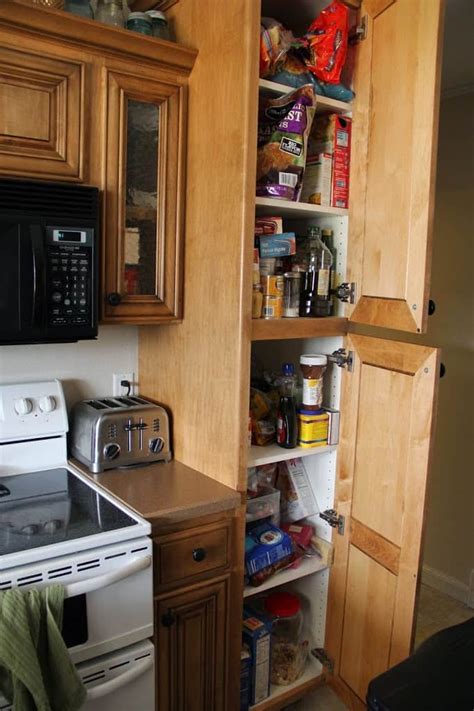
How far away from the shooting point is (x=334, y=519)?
195 centimetres

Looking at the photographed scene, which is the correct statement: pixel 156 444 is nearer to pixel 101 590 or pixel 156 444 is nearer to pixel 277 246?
pixel 101 590

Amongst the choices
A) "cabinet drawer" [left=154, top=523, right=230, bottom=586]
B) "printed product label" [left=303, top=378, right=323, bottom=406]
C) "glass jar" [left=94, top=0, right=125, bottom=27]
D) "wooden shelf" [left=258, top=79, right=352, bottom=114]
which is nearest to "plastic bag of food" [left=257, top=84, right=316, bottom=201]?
"wooden shelf" [left=258, top=79, right=352, bottom=114]

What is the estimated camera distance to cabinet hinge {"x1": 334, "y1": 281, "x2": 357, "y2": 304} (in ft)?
6.05

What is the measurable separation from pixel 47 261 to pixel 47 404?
1.55 ft

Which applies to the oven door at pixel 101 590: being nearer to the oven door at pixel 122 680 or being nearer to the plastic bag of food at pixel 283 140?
the oven door at pixel 122 680

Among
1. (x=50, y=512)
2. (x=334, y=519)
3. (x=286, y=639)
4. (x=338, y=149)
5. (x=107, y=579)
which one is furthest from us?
(x=286, y=639)

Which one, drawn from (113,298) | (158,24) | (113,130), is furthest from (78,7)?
(113,298)

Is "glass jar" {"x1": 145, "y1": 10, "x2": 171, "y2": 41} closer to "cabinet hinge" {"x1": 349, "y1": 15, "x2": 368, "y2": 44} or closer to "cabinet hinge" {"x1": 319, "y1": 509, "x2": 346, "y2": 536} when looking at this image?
"cabinet hinge" {"x1": 349, "y1": 15, "x2": 368, "y2": 44}

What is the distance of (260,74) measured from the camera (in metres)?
1.68

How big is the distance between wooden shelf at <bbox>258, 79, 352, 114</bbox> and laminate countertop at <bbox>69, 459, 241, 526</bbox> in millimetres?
1114

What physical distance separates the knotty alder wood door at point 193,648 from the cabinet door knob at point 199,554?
3.2 inches

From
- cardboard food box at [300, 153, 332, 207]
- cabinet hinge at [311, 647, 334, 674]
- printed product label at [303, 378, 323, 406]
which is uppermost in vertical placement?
cardboard food box at [300, 153, 332, 207]

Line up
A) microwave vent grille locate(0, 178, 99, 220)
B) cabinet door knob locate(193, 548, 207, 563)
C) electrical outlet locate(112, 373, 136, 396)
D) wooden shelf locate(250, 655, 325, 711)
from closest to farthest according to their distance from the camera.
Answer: microwave vent grille locate(0, 178, 99, 220)
cabinet door knob locate(193, 548, 207, 563)
wooden shelf locate(250, 655, 325, 711)
electrical outlet locate(112, 373, 136, 396)

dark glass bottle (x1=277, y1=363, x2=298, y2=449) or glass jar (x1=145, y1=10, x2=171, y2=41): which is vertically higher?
glass jar (x1=145, y1=10, x2=171, y2=41)
